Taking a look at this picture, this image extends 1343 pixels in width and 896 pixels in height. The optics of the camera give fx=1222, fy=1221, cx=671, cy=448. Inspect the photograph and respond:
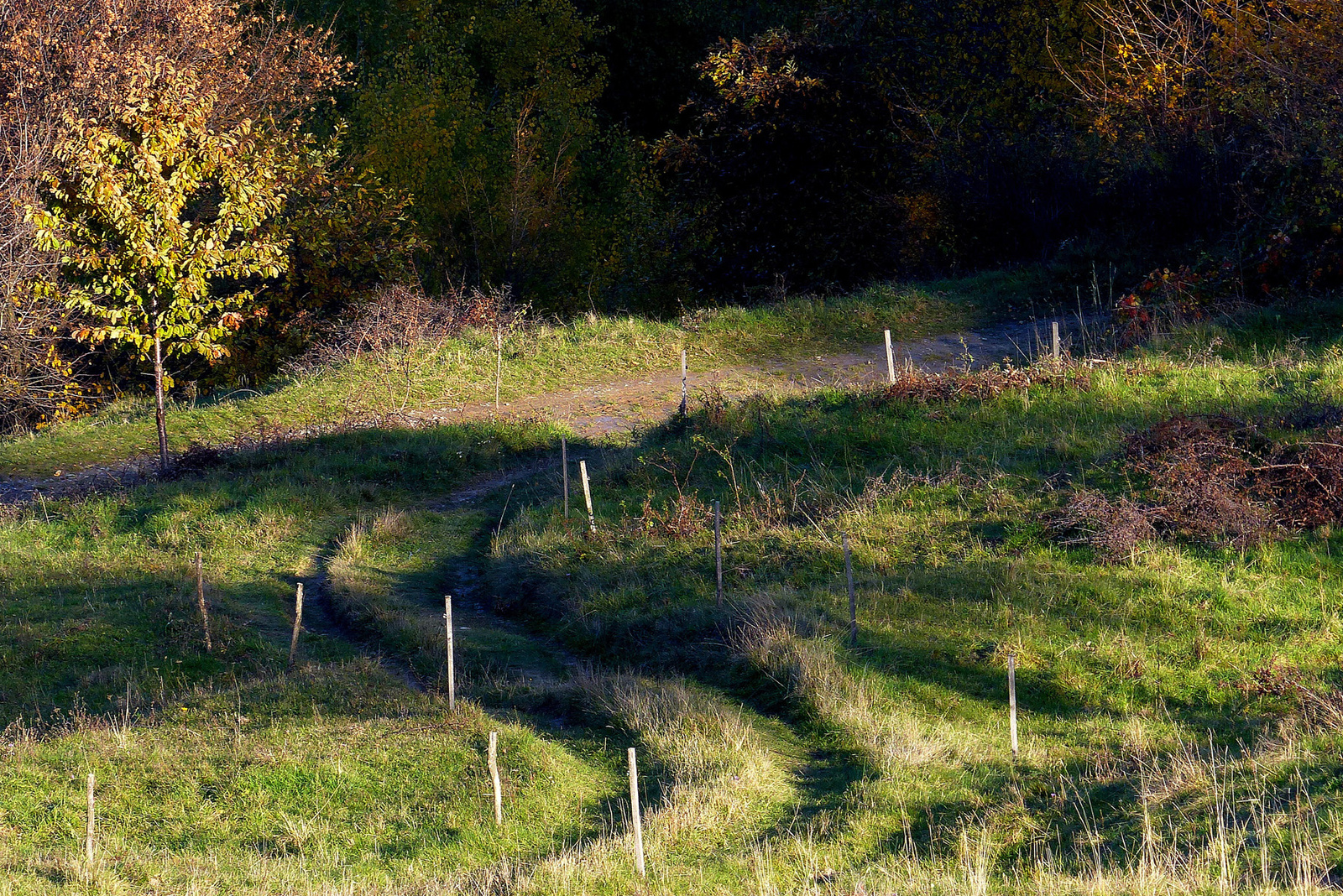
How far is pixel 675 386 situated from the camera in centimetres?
2041

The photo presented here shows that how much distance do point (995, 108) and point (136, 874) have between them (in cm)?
2515

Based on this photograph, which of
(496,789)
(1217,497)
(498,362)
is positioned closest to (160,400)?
(498,362)

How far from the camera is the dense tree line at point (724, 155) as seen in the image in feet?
65.5

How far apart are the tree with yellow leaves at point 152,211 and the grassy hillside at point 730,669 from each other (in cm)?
242

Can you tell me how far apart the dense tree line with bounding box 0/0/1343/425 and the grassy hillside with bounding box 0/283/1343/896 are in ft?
16.9

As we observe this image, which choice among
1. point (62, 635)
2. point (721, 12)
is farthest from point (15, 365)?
point (721, 12)

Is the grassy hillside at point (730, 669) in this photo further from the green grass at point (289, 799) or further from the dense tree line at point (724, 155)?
the dense tree line at point (724, 155)

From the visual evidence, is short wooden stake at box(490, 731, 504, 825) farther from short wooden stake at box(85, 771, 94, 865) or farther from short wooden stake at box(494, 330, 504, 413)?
short wooden stake at box(494, 330, 504, 413)

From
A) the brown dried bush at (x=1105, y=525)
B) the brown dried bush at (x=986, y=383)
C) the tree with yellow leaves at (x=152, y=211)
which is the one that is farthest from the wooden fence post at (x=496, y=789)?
the tree with yellow leaves at (x=152, y=211)

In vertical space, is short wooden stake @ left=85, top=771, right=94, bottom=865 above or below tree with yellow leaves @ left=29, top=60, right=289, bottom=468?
below

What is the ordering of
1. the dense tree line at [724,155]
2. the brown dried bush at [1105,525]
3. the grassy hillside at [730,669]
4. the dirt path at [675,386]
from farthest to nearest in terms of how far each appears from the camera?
the dense tree line at [724,155], the dirt path at [675,386], the brown dried bush at [1105,525], the grassy hillside at [730,669]

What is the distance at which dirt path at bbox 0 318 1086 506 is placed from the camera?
18.4 metres

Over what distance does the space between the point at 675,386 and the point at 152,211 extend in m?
8.42

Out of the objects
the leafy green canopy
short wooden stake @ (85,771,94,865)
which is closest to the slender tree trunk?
the leafy green canopy
